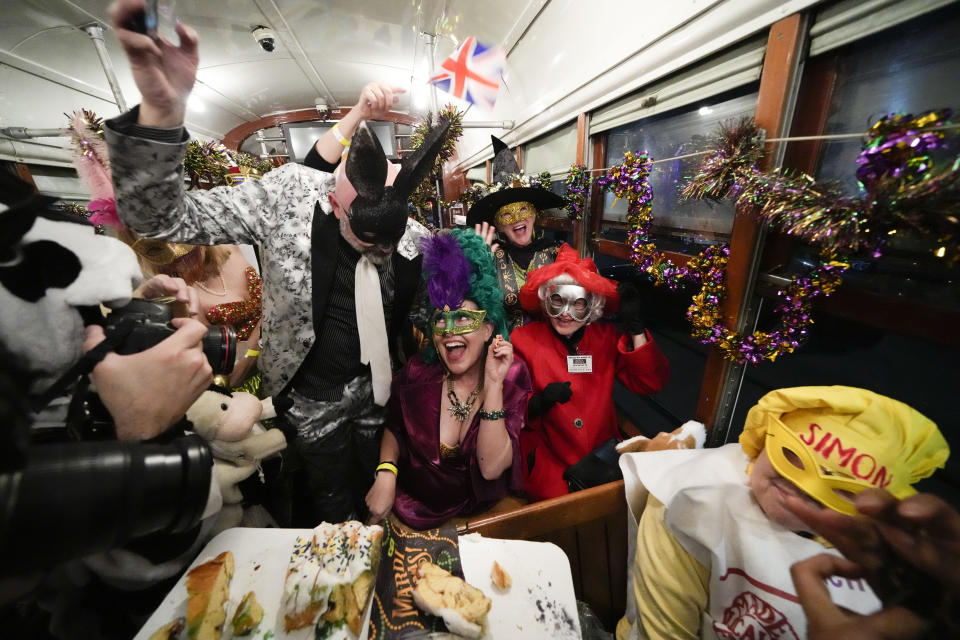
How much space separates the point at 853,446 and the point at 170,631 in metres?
1.48

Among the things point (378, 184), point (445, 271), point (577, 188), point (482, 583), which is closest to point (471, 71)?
point (378, 184)

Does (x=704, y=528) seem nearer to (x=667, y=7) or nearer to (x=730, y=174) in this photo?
(x=730, y=174)

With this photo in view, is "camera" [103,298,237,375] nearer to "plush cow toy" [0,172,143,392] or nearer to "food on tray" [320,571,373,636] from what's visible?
"plush cow toy" [0,172,143,392]

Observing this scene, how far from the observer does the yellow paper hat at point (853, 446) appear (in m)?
0.64

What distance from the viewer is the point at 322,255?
1240 mm

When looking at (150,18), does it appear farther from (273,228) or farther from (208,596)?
(208,596)

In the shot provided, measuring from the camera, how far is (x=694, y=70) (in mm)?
1576

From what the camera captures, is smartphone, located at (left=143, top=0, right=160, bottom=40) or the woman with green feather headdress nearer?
smartphone, located at (left=143, top=0, right=160, bottom=40)

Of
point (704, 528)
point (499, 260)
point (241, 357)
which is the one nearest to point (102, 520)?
point (704, 528)

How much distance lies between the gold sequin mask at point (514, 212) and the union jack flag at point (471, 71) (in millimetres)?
1005

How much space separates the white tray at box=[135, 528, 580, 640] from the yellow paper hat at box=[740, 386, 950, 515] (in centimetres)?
61

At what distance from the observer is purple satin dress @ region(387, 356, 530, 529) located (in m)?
1.39

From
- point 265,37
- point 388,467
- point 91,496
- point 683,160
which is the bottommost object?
point 388,467

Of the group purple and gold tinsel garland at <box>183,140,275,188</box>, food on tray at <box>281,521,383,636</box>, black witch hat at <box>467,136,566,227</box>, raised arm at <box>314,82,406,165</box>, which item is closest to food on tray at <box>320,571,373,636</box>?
food on tray at <box>281,521,383,636</box>
